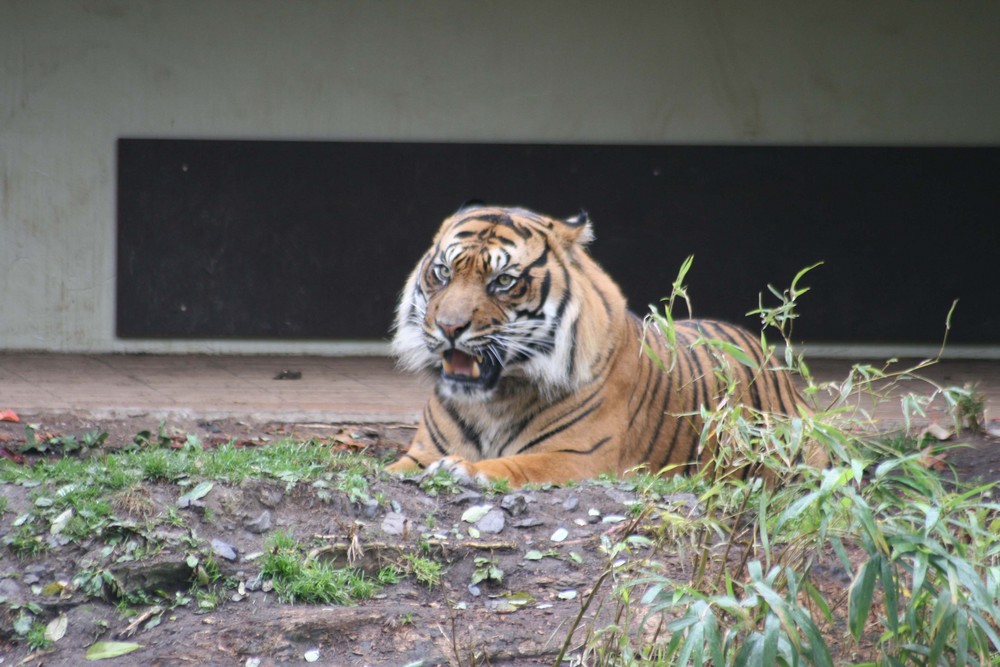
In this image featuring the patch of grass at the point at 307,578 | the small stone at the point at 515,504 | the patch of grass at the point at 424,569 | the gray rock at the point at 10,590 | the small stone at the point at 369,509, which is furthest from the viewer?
the small stone at the point at 515,504

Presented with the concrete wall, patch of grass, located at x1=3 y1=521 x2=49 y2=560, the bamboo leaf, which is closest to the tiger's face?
patch of grass, located at x1=3 y1=521 x2=49 y2=560

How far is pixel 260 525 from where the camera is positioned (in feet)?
11.2

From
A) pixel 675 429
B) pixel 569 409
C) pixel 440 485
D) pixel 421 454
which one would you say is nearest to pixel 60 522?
pixel 440 485

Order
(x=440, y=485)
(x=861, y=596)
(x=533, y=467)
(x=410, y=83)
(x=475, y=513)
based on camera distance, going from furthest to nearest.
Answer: (x=410, y=83) → (x=533, y=467) → (x=440, y=485) → (x=475, y=513) → (x=861, y=596)

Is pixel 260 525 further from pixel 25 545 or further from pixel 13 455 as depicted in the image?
pixel 13 455

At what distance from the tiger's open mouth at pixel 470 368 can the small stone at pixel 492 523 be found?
3.78 ft

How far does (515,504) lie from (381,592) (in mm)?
570

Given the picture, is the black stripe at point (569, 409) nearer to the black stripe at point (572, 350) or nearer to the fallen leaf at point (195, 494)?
the black stripe at point (572, 350)

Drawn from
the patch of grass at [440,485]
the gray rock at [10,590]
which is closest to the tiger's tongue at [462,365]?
the patch of grass at [440,485]

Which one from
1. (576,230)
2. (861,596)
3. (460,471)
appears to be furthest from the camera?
(576,230)

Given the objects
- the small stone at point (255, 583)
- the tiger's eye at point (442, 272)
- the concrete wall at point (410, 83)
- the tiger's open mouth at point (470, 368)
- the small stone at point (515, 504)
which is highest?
the concrete wall at point (410, 83)

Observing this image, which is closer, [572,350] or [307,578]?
[307,578]

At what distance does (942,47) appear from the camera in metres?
8.93

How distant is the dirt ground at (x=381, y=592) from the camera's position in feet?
9.78
